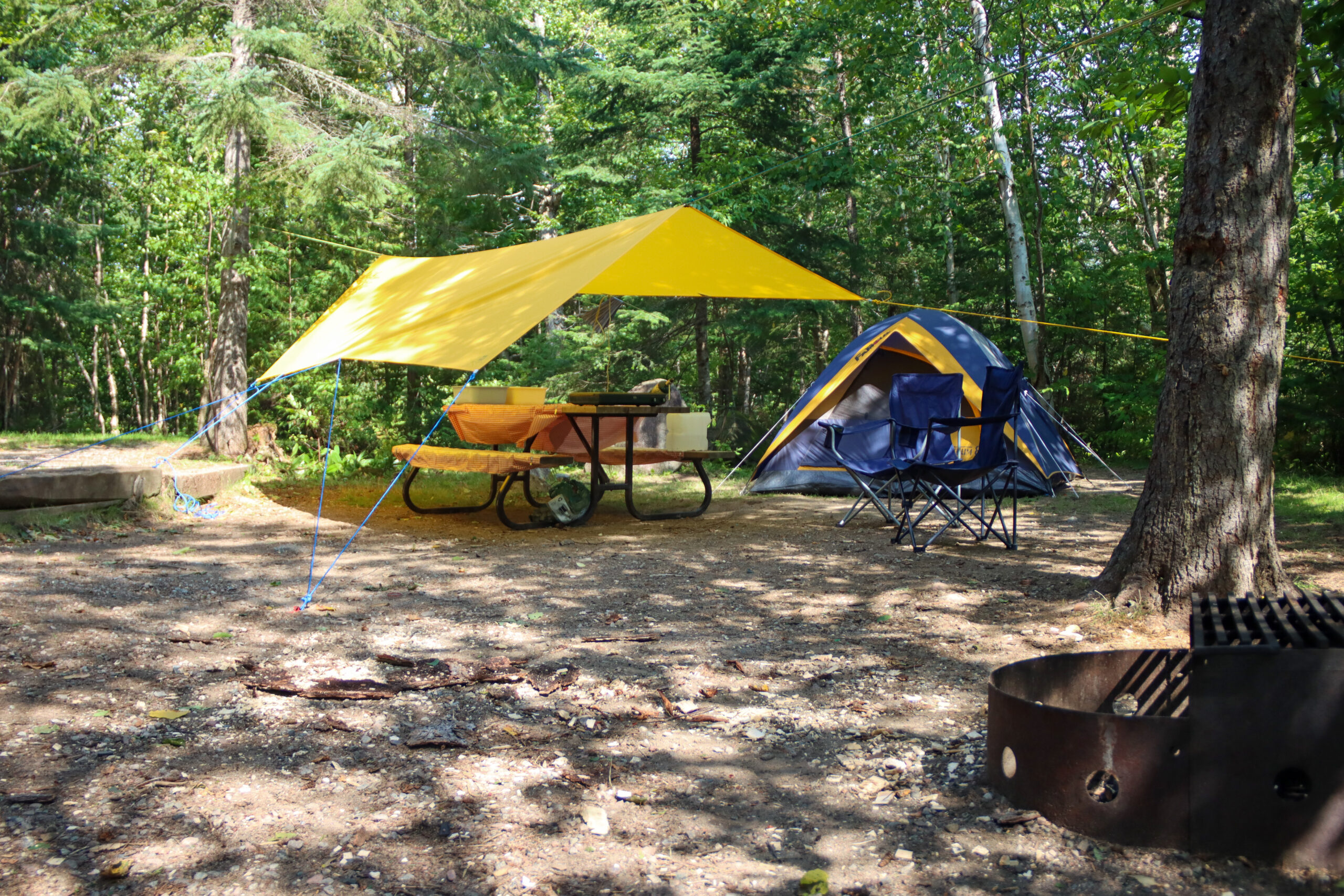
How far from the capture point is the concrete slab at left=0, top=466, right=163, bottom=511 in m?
4.61

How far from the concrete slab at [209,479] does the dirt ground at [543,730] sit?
54.4 inches

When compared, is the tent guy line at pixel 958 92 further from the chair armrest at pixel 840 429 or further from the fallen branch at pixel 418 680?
the fallen branch at pixel 418 680

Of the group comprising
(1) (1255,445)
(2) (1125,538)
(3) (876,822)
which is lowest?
(3) (876,822)

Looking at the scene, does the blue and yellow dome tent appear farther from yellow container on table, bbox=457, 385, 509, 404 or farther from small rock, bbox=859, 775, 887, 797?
small rock, bbox=859, 775, 887, 797

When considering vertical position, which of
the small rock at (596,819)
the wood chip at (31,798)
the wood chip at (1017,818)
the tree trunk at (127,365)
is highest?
the tree trunk at (127,365)

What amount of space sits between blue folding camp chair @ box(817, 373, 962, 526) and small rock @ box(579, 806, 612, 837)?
10.2ft

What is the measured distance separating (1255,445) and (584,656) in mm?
2091

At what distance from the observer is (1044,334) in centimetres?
1150

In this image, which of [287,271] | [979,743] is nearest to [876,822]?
[979,743]

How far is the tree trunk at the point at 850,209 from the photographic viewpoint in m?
10.3

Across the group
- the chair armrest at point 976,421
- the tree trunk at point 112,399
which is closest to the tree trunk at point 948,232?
the chair armrest at point 976,421

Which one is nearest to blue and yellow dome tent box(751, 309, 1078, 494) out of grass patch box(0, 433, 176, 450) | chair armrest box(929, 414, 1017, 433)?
chair armrest box(929, 414, 1017, 433)

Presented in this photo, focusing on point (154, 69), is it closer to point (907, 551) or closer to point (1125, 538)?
point (907, 551)

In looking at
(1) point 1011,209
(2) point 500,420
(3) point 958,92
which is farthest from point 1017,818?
(1) point 1011,209
